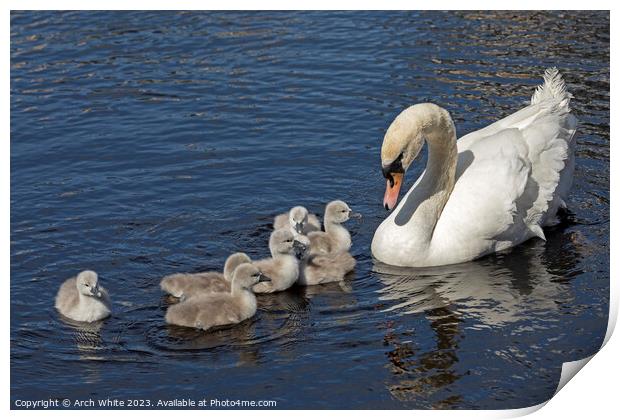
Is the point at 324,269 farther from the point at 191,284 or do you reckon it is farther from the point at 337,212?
the point at 191,284

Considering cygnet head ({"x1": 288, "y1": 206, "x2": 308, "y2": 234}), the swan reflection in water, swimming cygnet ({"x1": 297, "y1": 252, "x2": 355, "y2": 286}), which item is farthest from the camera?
cygnet head ({"x1": 288, "y1": 206, "x2": 308, "y2": 234})

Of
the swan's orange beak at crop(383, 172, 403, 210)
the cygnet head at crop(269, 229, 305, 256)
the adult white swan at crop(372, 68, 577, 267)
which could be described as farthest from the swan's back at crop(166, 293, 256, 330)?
the adult white swan at crop(372, 68, 577, 267)

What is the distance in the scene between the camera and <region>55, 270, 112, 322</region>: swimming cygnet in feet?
41.4

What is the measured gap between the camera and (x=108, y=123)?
17844mm

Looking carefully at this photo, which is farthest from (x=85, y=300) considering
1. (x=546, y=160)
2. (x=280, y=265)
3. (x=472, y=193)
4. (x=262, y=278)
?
(x=546, y=160)

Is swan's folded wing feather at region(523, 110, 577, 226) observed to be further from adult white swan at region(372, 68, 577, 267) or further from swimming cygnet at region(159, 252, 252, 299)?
swimming cygnet at region(159, 252, 252, 299)

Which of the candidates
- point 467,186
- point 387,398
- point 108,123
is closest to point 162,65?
point 108,123

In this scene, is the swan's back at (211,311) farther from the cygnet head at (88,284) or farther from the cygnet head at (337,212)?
the cygnet head at (337,212)

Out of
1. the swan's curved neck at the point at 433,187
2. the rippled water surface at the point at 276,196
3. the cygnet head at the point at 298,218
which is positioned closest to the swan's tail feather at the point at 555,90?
the rippled water surface at the point at 276,196

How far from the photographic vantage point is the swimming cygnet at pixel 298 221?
1423 cm

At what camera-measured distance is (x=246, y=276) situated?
12.8 m

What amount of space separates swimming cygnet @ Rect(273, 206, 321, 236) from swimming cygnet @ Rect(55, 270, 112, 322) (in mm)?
2545
